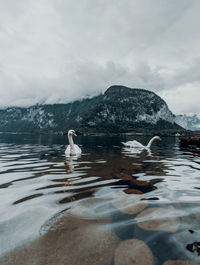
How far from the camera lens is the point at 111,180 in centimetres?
671

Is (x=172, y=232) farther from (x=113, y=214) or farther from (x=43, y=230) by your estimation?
(x=43, y=230)

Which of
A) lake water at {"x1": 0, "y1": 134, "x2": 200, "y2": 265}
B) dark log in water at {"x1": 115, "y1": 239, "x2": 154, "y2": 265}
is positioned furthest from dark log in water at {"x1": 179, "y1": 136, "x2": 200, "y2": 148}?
dark log in water at {"x1": 115, "y1": 239, "x2": 154, "y2": 265}

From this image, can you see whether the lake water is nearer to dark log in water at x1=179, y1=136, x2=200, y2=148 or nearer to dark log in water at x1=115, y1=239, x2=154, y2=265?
dark log in water at x1=115, y1=239, x2=154, y2=265

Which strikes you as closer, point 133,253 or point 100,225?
point 133,253

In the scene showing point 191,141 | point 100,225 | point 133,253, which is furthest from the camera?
point 191,141

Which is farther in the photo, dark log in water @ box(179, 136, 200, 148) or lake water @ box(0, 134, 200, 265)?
dark log in water @ box(179, 136, 200, 148)

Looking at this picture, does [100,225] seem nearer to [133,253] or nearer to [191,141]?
[133,253]

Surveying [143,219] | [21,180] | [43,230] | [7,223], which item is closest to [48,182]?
[21,180]

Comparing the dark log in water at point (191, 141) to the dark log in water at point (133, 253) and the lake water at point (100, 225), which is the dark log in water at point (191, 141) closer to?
the lake water at point (100, 225)

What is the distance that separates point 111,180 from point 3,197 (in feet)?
13.3

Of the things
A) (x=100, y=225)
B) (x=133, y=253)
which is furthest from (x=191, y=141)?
(x=133, y=253)

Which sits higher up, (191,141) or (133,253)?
(191,141)

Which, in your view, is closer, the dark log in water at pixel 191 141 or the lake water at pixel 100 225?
the lake water at pixel 100 225

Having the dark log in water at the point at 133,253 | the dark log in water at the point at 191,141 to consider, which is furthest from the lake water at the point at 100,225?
the dark log in water at the point at 191,141
